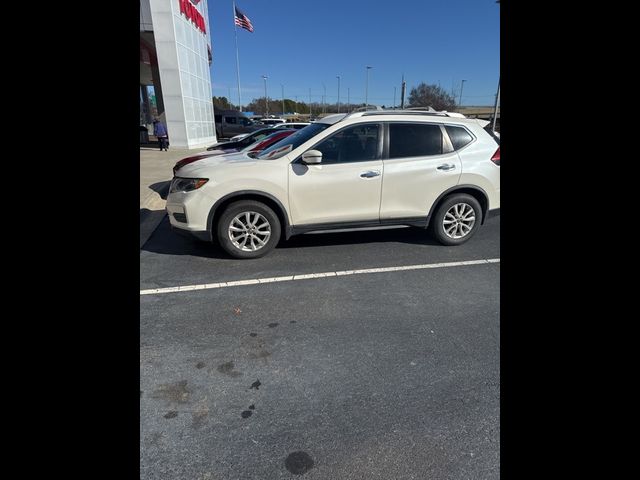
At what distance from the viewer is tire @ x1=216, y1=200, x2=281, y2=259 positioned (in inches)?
171

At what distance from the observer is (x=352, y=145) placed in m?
4.57

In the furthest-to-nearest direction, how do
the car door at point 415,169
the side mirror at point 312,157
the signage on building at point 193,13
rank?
1. the signage on building at point 193,13
2. the car door at point 415,169
3. the side mirror at point 312,157

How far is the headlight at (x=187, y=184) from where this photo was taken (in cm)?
425

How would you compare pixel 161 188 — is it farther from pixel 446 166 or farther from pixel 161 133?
pixel 161 133

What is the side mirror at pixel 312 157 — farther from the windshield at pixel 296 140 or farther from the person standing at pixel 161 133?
the person standing at pixel 161 133

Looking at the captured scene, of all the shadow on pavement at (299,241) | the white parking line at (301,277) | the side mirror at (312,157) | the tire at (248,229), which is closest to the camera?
the white parking line at (301,277)

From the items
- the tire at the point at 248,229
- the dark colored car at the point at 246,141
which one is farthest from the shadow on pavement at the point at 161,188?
the tire at the point at 248,229

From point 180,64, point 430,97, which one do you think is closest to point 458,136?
A: point 180,64

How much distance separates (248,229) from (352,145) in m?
1.75

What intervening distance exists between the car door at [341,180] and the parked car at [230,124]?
894 inches

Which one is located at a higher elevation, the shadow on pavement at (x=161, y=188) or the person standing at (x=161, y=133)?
the person standing at (x=161, y=133)
